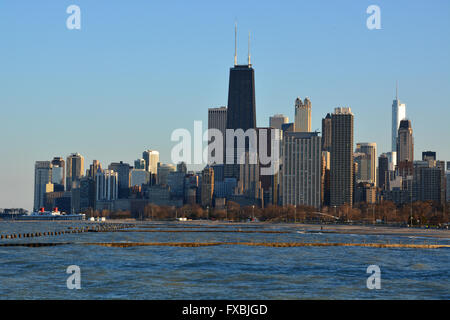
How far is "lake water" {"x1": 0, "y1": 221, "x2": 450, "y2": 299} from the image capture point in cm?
6800

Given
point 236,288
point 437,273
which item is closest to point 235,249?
point 437,273

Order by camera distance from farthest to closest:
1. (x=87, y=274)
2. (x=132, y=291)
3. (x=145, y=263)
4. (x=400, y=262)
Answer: (x=400, y=262)
(x=145, y=263)
(x=87, y=274)
(x=132, y=291)

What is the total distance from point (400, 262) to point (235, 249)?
33.7 meters

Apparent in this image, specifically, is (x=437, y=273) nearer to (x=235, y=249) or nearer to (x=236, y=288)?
(x=236, y=288)

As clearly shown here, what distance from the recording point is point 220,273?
8531cm

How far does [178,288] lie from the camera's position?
7131cm

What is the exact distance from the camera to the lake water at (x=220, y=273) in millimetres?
68000

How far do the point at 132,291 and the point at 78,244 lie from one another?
2913 inches
